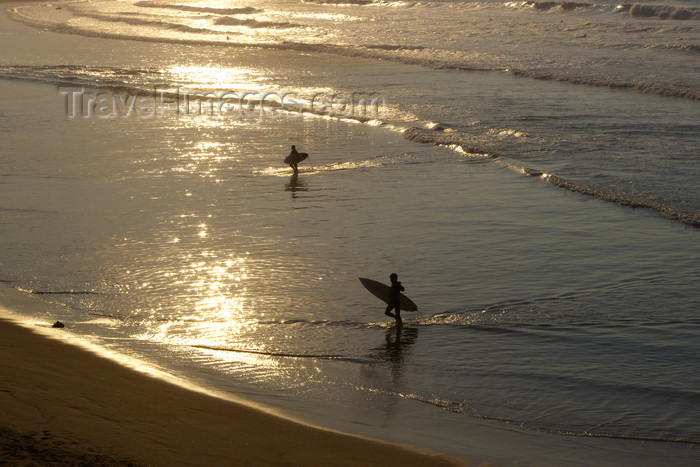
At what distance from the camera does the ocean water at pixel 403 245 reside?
26.3 feet

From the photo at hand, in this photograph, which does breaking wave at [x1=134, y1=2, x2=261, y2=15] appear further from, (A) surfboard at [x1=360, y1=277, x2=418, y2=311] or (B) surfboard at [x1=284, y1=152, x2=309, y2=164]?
(A) surfboard at [x1=360, y1=277, x2=418, y2=311]

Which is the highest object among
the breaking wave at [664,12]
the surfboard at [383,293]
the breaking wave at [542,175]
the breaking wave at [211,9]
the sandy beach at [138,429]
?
the breaking wave at [211,9]

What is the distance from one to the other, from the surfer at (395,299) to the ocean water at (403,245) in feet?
0.75

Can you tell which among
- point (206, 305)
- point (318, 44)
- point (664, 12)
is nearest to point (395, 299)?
point (206, 305)

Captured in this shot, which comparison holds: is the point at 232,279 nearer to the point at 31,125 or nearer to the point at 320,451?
the point at 320,451

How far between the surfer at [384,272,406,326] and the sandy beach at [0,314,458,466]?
2444 mm

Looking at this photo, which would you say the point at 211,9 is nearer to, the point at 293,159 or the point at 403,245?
the point at 293,159

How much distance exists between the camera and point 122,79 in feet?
98.8

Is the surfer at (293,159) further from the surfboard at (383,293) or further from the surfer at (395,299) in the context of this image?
the surfer at (395,299)

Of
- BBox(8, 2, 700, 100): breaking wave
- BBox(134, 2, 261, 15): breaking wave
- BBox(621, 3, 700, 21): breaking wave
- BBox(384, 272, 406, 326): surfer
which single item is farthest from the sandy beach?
BBox(134, 2, 261, 15): breaking wave

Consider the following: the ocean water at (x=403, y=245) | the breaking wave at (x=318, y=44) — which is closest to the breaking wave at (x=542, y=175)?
the ocean water at (x=403, y=245)

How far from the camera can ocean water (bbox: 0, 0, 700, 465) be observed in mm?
8023

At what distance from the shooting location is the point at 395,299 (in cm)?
938

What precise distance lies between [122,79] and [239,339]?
2297 centimetres
